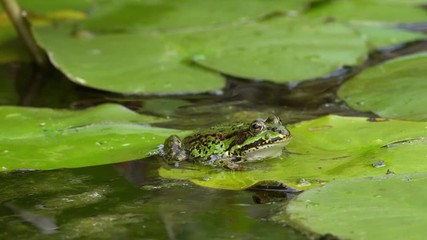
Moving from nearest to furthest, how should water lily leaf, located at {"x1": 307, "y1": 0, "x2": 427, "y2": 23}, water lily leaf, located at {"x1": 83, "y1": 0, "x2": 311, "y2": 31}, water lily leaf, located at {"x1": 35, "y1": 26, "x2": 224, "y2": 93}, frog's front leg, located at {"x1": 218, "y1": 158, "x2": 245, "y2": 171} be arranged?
frog's front leg, located at {"x1": 218, "y1": 158, "x2": 245, "y2": 171} < water lily leaf, located at {"x1": 35, "y1": 26, "x2": 224, "y2": 93} < water lily leaf, located at {"x1": 83, "y1": 0, "x2": 311, "y2": 31} < water lily leaf, located at {"x1": 307, "y1": 0, "x2": 427, "y2": 23}

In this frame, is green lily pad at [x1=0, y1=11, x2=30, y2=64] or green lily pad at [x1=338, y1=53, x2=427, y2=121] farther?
green lily pad at [x1=0, y1=11, x2=30, y2=64]

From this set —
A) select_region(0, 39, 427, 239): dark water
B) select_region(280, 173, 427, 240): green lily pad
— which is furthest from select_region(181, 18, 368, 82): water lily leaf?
select_region(280, 173, 427, 240): green lily pad

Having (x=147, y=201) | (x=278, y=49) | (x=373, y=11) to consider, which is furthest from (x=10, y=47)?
(x=147, y=201)

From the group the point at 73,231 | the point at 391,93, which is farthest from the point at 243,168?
the point at 391,93

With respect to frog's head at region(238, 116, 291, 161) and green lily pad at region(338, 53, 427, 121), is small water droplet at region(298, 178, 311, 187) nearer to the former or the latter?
frog's head at region(238, 116, 291, 161)

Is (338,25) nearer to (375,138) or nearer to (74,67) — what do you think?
(74,67)

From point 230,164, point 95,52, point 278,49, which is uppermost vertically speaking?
point 95,52

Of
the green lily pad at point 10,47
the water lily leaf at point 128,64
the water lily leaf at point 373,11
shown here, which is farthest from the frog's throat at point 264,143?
the water lily leaf at point 373,11

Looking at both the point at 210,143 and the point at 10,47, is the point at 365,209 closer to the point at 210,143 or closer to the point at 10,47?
the point at 210,143
